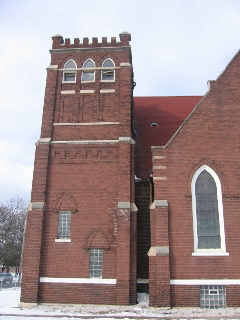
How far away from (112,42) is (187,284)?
12162 millimetres

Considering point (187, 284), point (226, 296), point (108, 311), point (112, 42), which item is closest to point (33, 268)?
point (108, 311)

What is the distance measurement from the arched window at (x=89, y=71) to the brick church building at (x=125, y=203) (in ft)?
0.25

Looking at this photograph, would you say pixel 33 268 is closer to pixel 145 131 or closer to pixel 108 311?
pixel 108 311

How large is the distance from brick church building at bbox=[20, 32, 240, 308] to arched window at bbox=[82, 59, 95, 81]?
0.25 ft

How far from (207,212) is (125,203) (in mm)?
3421

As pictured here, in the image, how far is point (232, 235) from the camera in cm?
1354

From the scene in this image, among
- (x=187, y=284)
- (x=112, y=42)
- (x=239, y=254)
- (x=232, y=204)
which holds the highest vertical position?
(x=112, y=42)

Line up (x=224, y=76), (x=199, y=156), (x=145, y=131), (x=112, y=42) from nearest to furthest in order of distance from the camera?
1. (x=199, y=156)
2. (x=224, y=76)
3. (x=112, y=42)
4. (x=145, y=131)

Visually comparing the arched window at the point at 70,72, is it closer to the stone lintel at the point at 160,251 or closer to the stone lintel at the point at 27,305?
the stone lintel at the point at 160,251

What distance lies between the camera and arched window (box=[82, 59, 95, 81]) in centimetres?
1739

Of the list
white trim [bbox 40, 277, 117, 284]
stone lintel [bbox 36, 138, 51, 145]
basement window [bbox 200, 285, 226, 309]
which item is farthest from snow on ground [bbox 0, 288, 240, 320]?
stone lintel [bbox 36, 138, 51, 145]

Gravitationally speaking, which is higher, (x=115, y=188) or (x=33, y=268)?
(x=115, y=188)

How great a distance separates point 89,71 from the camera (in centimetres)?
1747

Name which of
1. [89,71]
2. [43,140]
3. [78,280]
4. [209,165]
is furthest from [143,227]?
[89,71]
